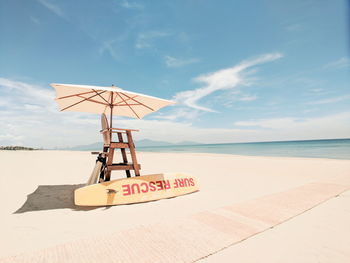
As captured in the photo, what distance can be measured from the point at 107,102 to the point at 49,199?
277 cm

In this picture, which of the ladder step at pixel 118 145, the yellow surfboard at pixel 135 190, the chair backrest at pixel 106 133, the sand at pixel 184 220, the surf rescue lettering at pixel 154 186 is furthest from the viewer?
the chair backrest at pixel 106 133

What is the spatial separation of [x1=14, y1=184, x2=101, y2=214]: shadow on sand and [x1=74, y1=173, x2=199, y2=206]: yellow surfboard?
0.27 meters

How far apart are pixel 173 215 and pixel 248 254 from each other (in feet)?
4.89

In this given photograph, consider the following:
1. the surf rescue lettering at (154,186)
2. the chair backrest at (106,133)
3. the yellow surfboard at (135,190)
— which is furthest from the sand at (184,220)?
the chair backrest at (106,133)

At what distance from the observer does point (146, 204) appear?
156 inches

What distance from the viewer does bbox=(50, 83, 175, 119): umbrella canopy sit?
427 centimetres

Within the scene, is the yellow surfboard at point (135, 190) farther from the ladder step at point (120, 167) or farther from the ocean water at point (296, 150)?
the ocean water at point (296, 150)

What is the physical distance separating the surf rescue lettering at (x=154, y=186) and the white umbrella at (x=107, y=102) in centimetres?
208

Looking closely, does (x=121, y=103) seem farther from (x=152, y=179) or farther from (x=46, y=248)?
(x=46, y=248)

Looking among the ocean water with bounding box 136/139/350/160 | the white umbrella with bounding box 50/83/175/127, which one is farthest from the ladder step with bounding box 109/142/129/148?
the ocean water with bounding box 136/139/350/160

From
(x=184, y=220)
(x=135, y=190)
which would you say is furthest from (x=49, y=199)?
(x=184, y=220)

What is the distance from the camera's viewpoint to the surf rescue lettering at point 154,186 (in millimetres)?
4066

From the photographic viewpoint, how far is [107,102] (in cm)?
499

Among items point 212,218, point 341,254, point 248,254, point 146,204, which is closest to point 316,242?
point 341,254
